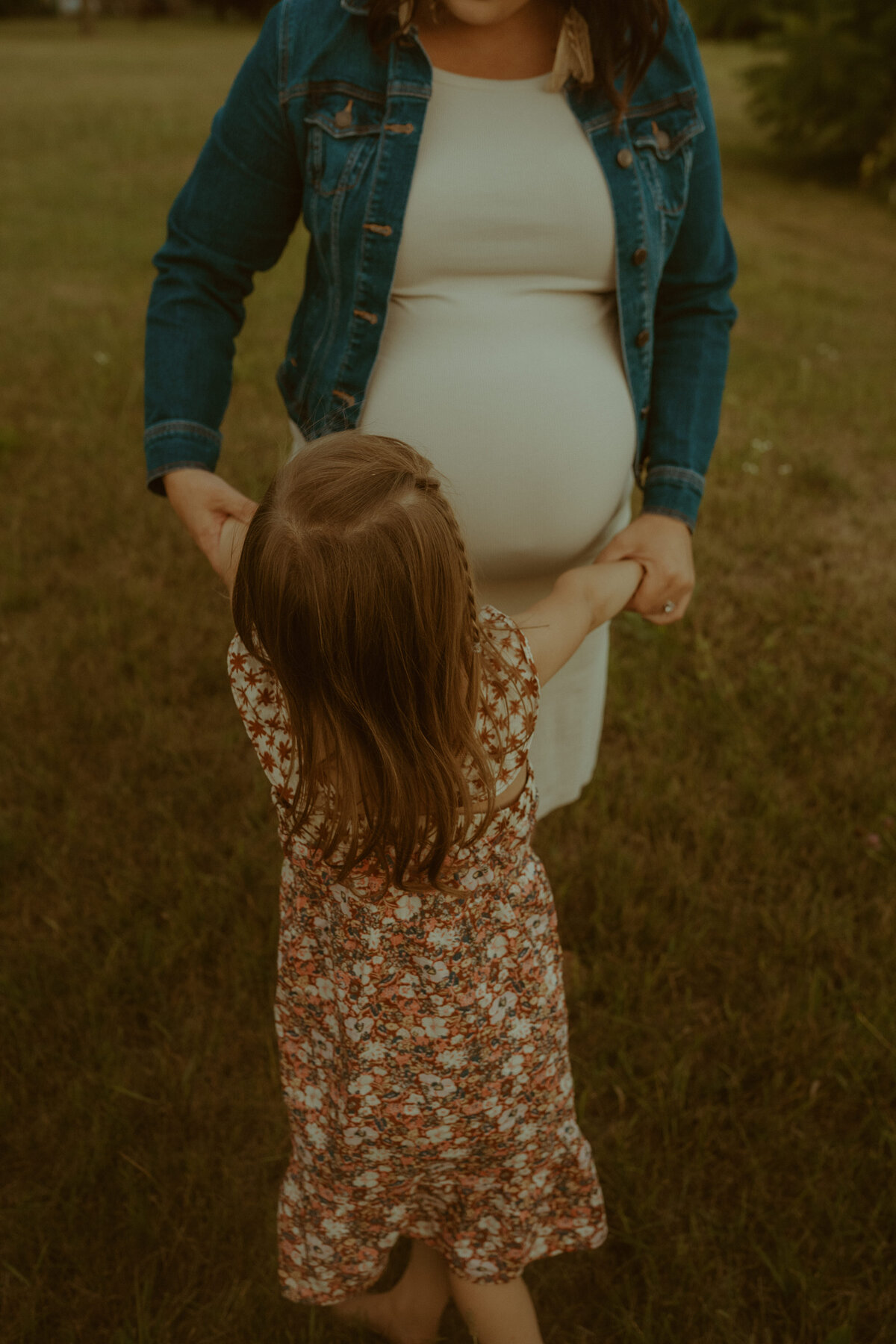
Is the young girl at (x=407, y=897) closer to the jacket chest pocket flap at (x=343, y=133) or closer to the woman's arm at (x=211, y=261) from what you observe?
the woman's arm at (x=211, y=261)

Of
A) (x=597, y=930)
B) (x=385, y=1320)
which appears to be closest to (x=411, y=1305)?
(x=385, y=1320)

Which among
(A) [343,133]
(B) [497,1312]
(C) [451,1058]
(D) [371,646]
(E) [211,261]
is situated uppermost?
(A) [343,133]

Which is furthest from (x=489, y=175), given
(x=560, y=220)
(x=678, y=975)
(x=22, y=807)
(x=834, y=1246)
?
(x=22, y=807)

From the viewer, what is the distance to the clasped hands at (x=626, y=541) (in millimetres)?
1526

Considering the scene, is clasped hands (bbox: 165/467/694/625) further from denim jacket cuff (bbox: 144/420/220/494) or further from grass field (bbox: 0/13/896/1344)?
grass field (bbox: 0/13/896/1344)

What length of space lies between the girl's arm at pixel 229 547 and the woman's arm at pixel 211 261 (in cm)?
18

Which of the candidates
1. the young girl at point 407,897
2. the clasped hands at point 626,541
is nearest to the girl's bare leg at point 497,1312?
the young girl at point 407,897

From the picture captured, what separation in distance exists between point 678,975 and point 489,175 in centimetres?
157

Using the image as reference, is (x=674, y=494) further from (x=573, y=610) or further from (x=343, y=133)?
(x=343, y=133)

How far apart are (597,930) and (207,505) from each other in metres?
1.29

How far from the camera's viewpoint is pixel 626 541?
5.18 feet

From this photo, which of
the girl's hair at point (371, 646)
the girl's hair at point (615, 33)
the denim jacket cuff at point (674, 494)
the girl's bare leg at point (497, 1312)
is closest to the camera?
the girl's hair at point (371, 646)

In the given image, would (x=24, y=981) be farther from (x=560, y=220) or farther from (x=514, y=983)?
(x=560, y=220)

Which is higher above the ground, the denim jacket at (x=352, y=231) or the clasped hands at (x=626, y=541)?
the denim jacket at (x=352, y=231)
